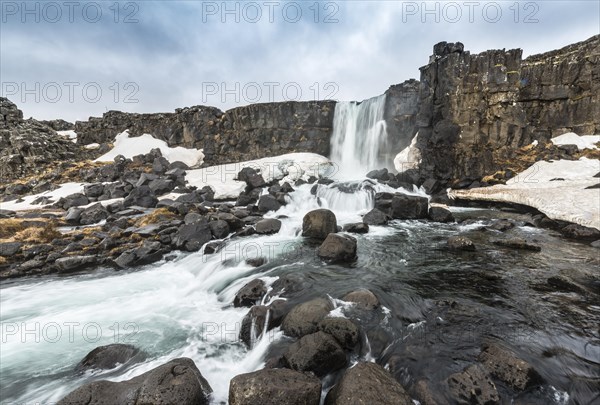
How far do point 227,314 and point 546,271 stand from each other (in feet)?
32.1

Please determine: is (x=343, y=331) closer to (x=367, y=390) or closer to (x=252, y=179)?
(x=367, y=390)

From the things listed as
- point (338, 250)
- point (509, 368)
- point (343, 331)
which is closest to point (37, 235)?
point (338, 250)

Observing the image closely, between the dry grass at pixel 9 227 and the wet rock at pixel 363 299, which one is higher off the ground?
the dry grass at pixel 9 227

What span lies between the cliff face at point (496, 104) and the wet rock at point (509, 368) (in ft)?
75.6

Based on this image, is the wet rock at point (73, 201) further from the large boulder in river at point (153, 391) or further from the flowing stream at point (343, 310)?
the large boulder in river at point (153, 391)

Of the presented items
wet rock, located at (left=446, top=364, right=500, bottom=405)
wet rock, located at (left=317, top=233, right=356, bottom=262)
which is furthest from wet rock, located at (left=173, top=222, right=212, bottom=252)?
wet rock, located at (left=446, top=364, right=500, bottom=405)

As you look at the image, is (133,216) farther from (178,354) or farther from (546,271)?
(546,271)

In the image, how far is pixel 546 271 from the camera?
860 centimetres

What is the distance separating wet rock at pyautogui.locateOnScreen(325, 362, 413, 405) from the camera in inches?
148

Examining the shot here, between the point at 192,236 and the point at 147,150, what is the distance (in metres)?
31.9

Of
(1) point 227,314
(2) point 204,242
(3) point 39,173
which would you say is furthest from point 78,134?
(1) point 227,314

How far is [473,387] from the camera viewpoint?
13.6 ft

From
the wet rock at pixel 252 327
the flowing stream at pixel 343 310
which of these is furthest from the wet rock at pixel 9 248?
the wet rock at pixel 252 327

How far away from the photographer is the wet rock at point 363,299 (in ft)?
22.1
